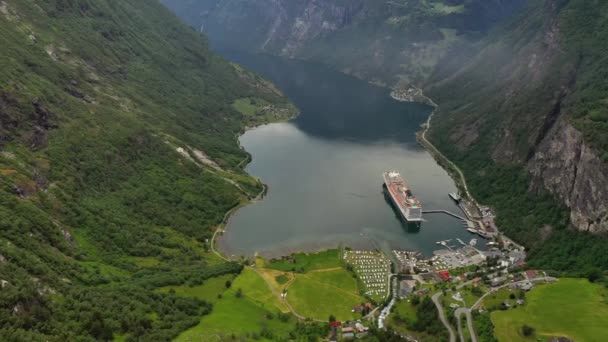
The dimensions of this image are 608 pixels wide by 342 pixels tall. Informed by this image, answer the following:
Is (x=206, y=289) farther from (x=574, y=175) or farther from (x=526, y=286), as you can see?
(x=574, y=175)

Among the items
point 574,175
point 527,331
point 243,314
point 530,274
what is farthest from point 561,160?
point 243,314

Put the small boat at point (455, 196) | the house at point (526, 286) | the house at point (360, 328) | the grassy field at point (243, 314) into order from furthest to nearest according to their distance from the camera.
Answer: the small boat at point (455, 196) < the house at point (526, 286) < the house at point (360, 328) < the grassy field at point (243, 314)

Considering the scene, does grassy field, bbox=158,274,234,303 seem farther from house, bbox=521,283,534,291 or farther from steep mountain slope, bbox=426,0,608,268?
steep mountain slope, bbox=426,0,608,268

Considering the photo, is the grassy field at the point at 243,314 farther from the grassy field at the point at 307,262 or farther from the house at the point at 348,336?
the house at the point at 348,336

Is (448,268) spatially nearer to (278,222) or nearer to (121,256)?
(278,222)

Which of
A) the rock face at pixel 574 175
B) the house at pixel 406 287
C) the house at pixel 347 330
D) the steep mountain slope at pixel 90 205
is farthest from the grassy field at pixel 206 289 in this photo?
the rock face at pixel 574 175

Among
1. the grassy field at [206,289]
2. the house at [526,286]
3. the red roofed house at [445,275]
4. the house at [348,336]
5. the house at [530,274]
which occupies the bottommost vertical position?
the grassy field at [206,289]

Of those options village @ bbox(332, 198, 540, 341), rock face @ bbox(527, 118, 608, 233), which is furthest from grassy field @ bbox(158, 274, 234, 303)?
rock face @ bbox(527, 118, 608, 233)
